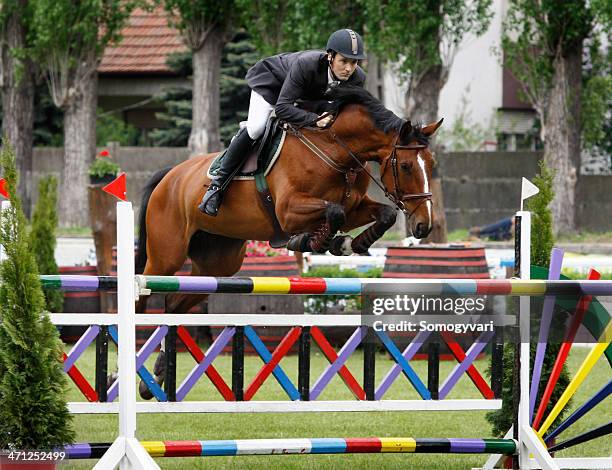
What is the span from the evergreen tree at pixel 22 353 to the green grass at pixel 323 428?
0.95 metres

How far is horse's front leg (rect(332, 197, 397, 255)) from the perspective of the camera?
19.4 ft

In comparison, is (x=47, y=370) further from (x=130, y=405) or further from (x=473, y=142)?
(x=473, y=142)

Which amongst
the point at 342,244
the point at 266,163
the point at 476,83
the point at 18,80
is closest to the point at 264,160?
the point at 266,163

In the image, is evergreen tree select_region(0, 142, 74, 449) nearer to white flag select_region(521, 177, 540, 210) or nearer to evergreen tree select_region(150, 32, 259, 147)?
white flag select_region(521, 177, 540, 210)

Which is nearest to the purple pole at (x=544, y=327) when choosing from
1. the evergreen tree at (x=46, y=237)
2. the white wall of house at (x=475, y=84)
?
the evergreen tree at (x=46, y=237)

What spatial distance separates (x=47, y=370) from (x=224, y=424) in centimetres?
237

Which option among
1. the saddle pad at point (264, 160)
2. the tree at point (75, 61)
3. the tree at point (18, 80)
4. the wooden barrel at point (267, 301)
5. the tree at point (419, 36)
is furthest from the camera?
the tree at point (18, 80)

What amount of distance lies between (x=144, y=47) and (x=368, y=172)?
2248 cm

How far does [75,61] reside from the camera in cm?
2158

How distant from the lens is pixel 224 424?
6.28 metres

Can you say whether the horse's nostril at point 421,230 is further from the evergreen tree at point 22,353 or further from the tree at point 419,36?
the tree at point 419,36

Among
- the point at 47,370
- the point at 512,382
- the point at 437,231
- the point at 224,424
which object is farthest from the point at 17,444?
the point at 437,231

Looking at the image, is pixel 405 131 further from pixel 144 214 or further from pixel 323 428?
pixel 144 214

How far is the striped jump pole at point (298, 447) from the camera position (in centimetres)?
414
